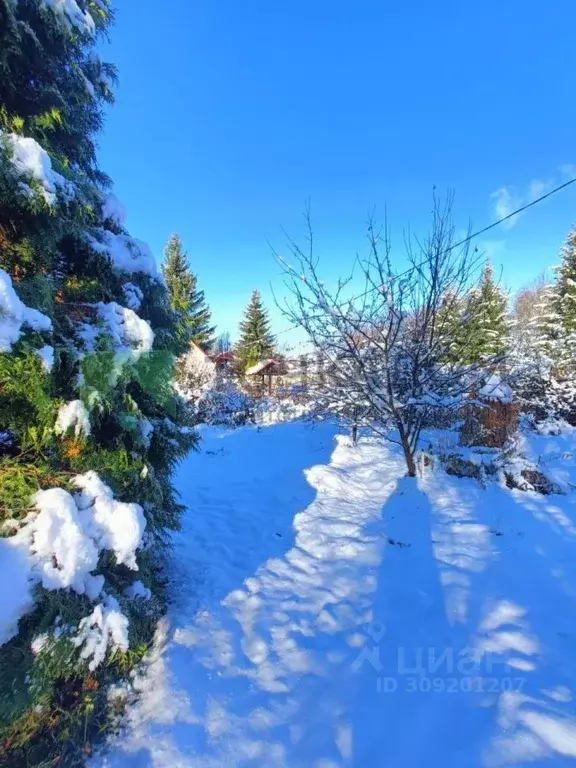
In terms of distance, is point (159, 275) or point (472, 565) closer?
point (159, 275)

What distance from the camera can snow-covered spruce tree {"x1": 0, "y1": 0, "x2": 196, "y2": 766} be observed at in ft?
5.08

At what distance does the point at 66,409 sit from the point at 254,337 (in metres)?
22.3

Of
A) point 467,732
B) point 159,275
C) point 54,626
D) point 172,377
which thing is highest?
point 159,275

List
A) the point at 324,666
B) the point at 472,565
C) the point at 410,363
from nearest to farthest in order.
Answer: the point at 324,666
the point at 472,565
the point at 410,363

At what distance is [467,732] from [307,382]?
5.53 m

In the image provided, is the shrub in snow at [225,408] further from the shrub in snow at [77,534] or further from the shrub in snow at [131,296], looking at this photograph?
the shrub in snow at [77,534]

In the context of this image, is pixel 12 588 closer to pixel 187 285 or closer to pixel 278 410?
pixel 278 410

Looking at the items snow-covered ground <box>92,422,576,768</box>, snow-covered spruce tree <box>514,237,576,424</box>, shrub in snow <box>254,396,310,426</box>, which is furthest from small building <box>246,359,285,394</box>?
snow-covered ground <box>92,422,576,768</box>

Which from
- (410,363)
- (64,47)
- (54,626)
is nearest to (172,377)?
(54,626)

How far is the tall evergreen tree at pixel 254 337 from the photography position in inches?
918

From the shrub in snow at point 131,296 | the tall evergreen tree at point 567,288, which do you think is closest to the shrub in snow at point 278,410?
the shrub in snow at point 131,296

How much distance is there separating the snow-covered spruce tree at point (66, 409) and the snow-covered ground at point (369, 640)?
436mm

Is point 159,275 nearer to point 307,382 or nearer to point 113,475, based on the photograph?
point 113,475

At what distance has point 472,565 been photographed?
3031 mm
